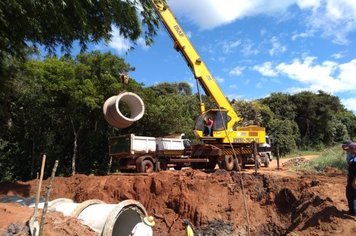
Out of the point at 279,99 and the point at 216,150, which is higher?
the point at 279,99

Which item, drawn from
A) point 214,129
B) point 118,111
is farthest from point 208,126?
point 118,111

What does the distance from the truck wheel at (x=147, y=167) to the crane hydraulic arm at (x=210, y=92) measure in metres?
2.77

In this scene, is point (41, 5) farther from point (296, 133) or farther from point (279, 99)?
point (279, 99)

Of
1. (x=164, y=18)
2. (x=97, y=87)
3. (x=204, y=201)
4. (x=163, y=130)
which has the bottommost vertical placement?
(x=204, y=201)

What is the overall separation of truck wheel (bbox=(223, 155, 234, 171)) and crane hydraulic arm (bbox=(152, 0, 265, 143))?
794mm

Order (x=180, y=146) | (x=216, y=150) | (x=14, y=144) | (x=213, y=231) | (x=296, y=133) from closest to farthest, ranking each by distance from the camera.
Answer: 1. (x=213, y=231)
2. (x=216, y=150)
3. (x=180, y=146)
4. (x=14, y=144)
5. (x=296, y=133)

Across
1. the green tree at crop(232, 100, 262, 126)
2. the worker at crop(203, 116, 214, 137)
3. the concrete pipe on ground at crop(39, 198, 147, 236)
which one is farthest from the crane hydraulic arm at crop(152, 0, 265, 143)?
the green tree at crop(232, 100, 262, 126)

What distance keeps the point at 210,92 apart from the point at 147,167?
490 cm

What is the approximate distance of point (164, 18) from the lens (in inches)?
791

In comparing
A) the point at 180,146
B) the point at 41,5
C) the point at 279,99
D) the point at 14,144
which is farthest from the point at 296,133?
the point at 41,5

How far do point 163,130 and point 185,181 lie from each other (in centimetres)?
1057

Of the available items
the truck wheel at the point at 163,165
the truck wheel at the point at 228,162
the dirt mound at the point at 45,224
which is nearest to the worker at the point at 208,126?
the truck wheel at the point at 228,162

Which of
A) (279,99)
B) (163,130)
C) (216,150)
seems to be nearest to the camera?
(216,150)

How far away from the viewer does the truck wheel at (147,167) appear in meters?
18.4
